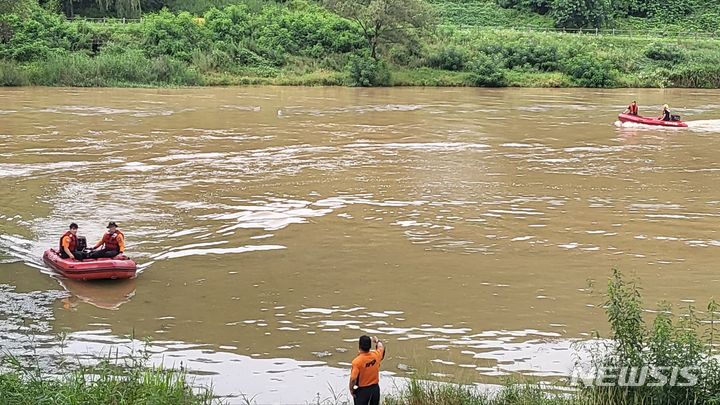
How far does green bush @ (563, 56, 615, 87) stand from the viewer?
6163cm

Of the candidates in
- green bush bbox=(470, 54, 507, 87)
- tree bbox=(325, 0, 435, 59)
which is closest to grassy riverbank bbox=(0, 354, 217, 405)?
tree bbox=(325, 0, 435, 59)

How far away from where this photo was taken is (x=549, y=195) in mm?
23188

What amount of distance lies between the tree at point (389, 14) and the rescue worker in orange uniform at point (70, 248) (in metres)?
42.5

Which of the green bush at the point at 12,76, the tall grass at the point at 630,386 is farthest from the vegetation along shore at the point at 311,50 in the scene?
the tall grass at the point at 630,386

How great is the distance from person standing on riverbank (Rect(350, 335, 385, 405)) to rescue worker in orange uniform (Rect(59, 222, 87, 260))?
8.31 m

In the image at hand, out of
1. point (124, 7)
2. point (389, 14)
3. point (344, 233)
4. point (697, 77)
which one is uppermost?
point (124, 7)

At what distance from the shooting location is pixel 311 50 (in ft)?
205

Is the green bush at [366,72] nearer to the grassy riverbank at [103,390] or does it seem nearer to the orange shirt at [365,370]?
the grassy riverbank at [103,390]

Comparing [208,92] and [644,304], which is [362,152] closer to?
[644,304]

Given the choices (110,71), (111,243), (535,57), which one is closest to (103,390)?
(111,243)

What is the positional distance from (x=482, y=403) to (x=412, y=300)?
5.36 metres

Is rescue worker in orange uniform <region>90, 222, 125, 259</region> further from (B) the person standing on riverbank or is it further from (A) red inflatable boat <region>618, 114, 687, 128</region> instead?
(A) red inflatable boat <region>618, 114, 687, 128</region>

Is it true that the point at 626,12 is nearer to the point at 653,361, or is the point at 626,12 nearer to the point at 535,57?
the point at 535,57

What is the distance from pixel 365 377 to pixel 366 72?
49.7 m
